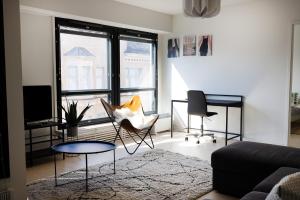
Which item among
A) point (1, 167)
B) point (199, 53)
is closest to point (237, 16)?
point (199, 53)

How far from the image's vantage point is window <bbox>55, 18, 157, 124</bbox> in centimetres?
490

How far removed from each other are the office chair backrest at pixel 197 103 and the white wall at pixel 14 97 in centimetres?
325

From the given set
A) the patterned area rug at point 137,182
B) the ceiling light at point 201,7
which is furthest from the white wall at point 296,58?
the ceiling light at point 201,7

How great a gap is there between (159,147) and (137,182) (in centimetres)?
171

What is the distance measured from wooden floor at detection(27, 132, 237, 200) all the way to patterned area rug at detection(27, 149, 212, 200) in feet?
0.70

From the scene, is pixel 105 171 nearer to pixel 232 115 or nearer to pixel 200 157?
pixel 200 157

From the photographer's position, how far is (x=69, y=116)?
14.5ft

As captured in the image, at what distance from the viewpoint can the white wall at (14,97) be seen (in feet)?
8.19

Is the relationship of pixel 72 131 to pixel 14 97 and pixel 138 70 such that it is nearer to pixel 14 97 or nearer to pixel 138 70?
pixel 14 97

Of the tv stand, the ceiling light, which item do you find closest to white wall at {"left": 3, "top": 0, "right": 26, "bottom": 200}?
the tv stand

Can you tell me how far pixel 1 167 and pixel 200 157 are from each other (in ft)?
9.04

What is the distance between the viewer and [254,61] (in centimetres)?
531

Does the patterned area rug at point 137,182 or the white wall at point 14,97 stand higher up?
the white wall at point 14,97

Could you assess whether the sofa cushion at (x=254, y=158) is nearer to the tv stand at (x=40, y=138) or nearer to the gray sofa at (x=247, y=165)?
the gray sofa at (x=247, y=165)
